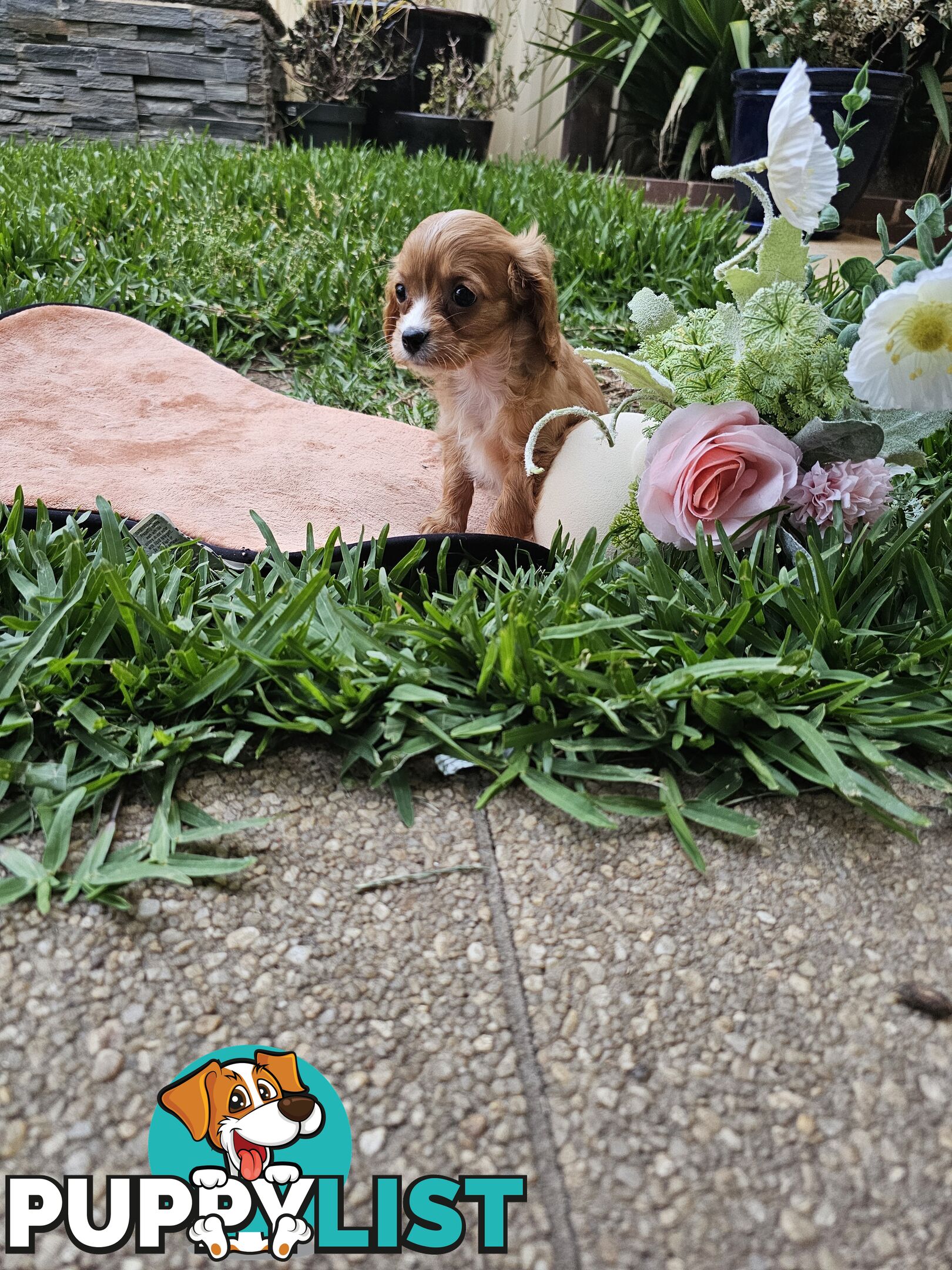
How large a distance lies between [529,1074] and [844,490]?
1.13 meters

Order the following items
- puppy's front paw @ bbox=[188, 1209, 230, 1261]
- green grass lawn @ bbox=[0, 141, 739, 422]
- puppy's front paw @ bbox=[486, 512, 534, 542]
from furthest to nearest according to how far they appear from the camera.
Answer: green grass lawn @ bbox=[0, 141, 739, 422] → puppy's front paw @ bbox=[486, 512, 534, 542] → puppy's front paw @ bbox=[188, 1209, 230, 1261]

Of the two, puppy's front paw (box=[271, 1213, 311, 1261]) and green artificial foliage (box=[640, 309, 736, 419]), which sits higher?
green artificial foliage (box=[640, 309, 736, 419])

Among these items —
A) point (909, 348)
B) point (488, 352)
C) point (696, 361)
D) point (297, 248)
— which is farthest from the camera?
point (297, 248)

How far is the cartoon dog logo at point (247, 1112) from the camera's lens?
925 mm

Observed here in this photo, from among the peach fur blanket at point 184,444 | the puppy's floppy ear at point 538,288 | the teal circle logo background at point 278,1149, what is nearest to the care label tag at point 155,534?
the peach fur blanket at point 184,444

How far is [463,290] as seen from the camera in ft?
6.15

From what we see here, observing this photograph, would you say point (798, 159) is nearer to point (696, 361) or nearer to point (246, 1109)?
point (696, 361)

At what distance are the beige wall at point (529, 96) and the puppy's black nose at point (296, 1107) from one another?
823 centimetres

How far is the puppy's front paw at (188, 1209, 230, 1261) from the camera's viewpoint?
848 millimetres

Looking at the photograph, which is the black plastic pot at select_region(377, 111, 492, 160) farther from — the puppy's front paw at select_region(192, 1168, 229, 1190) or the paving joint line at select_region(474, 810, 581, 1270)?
the puppy's front paw at select_region(192, 1168, 229, 1190)

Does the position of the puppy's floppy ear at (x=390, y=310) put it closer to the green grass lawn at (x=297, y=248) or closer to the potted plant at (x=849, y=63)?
the green grass lawn at (x=297, y=248)

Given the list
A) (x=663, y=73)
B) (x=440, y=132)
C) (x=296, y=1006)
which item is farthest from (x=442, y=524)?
(x=440, y=132)

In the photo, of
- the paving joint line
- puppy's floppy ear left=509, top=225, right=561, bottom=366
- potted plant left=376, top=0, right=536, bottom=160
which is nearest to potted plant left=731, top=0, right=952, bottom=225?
potted plant left=376, top=0, right=536, bottom=160

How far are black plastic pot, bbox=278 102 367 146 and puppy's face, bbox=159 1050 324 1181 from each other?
7472mm
